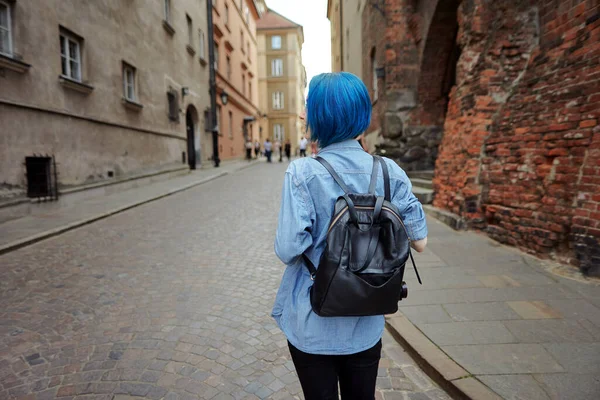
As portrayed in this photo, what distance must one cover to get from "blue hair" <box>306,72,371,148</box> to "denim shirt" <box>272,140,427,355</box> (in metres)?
0.05

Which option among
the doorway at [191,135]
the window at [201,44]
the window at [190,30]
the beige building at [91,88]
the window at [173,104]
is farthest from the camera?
the window at [201,44]

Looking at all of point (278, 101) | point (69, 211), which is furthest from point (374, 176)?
point (278, 101)

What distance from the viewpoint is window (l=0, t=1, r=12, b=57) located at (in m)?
7.53

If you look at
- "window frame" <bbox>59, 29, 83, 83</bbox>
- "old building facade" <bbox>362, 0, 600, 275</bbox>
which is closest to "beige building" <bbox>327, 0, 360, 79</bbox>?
"old building facade" <bbox>362, 0, 600, 275</bbox>

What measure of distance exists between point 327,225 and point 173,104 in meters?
16.2

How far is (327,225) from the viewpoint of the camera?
141 centimetres

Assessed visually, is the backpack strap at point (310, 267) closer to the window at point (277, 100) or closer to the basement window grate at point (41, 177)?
the basement window grate at point (41, 177)

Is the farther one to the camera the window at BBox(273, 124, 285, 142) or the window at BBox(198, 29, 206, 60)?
the window at BBox(273, 124, 285, 142)

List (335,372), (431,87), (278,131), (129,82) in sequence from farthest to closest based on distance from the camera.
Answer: (278,131), (129,82), (431,87), (335,372)

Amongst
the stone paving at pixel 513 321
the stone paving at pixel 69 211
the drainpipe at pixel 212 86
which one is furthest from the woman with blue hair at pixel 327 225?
the drainpipe at pixel 212 86

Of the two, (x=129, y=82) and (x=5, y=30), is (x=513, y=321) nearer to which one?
(x=5, y=30)

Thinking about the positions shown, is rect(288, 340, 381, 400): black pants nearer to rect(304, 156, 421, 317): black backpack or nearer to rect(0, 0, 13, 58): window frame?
rect(304, 156, 421, 317): black backpack

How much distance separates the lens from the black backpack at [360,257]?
1281 millimetres

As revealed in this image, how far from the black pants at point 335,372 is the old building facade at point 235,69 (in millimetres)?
22690
